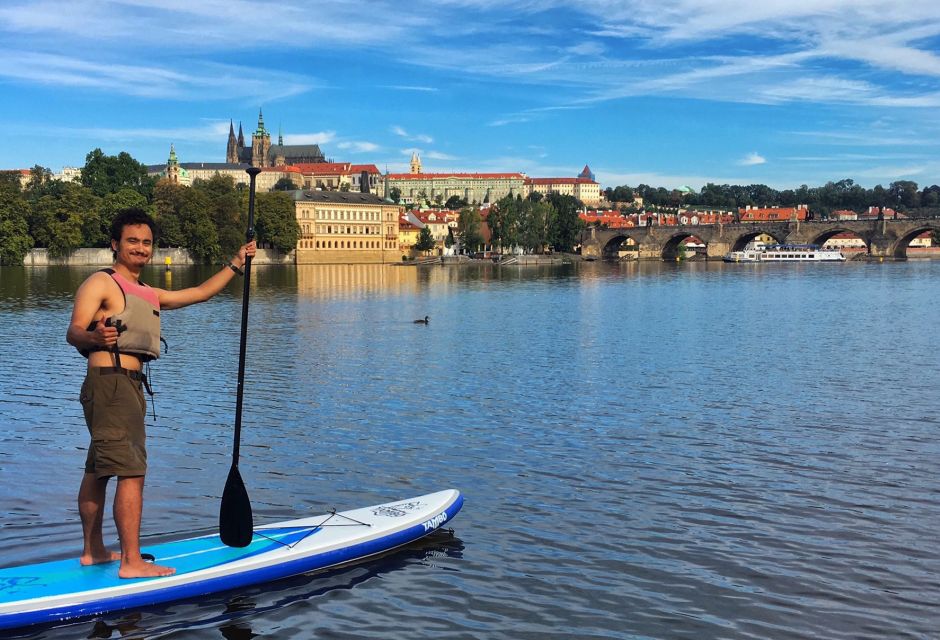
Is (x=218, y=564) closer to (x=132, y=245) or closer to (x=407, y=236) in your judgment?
(x=132, y=245)

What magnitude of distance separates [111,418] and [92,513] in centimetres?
98

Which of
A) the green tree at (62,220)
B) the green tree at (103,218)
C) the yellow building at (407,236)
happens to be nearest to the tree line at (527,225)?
the yellow building at (407,236)

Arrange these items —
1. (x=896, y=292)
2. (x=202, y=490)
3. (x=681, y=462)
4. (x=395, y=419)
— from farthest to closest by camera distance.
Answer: (x=896, y=292)
(x=395, y=419)
(x=681, y=462)
(x=202, y=490)

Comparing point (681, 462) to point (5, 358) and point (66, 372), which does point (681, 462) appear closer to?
point (66, 372)

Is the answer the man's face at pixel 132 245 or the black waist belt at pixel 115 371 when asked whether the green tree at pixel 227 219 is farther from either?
the black waist belt at pixel 115 371

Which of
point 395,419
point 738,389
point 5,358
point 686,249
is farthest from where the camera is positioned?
point 686,249

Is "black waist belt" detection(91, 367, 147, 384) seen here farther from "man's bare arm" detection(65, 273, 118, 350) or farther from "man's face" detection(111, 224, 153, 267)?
"man's face" detection(111, 224, 153, 267)

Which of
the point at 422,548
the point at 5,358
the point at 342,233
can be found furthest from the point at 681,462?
the point at 342,233

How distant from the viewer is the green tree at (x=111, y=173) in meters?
114

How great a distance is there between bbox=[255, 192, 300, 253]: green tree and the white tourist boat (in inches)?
2657

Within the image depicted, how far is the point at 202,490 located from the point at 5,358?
49.2 feet

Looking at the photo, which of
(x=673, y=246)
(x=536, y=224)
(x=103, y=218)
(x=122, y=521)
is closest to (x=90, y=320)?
(x=122, y=521)

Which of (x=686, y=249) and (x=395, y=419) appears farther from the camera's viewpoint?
(x=686, y=249)

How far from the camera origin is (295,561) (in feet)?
27.6
